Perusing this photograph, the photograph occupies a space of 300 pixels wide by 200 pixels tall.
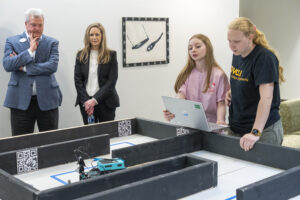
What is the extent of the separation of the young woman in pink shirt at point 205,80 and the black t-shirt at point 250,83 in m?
0.34

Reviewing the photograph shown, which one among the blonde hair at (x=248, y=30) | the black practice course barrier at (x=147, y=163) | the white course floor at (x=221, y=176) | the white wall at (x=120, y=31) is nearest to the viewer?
the black practice course barrier at (x=147, y=163)

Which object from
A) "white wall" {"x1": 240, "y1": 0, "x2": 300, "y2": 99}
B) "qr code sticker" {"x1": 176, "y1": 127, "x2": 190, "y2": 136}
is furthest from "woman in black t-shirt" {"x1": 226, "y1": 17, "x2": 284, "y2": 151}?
Answer: "white wall" {"x1": 240, "y1": 0, "x2": 300, "y2": 99}

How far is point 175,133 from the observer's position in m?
2.60

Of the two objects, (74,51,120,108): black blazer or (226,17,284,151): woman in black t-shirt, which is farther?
(74,51,120,108): black blazer

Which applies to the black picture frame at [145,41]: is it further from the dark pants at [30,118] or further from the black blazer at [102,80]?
the dark pants at [30,118]

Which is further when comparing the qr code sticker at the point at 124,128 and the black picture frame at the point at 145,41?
the black picture frame at the point at 145,41

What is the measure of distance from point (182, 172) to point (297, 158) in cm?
62

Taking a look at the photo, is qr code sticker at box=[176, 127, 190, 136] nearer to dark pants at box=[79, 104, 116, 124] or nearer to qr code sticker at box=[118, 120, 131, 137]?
qr code sticker at box=[118, 120, 131, 137]

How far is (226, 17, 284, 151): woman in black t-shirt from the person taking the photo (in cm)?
214

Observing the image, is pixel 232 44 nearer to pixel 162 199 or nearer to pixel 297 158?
pixel 297 158

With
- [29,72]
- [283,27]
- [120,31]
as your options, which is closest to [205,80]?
[29,72]

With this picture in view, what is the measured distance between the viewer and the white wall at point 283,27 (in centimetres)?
711

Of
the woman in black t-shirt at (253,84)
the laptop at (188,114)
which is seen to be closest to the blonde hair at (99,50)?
the laptop at (188,114)

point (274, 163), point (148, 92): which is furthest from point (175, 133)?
point (148, 92)
